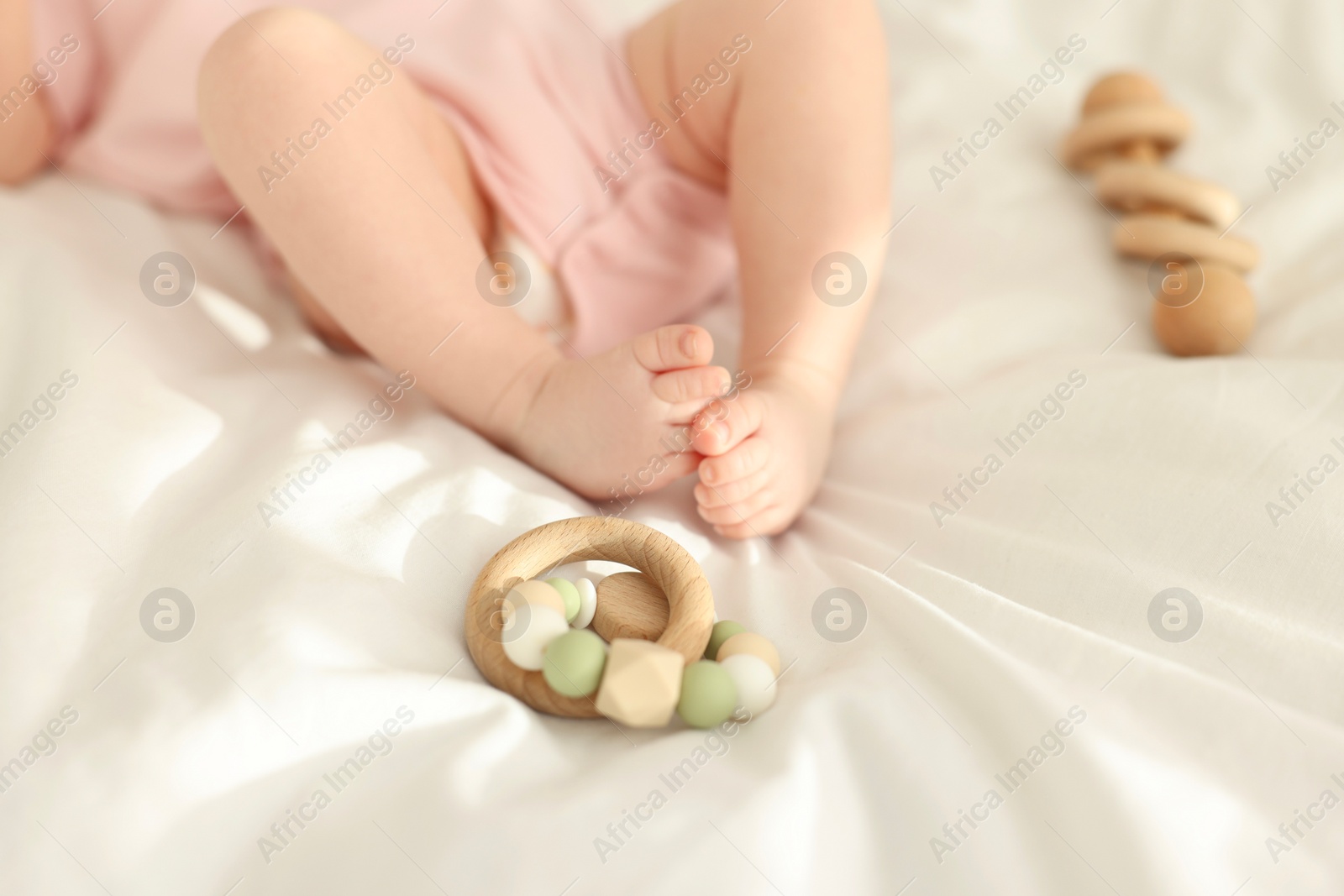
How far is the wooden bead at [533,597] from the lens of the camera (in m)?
0.55

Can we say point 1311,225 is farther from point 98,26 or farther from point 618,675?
point 98,26

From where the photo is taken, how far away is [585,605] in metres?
0.59

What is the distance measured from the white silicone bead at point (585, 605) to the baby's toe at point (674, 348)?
0.48 feet

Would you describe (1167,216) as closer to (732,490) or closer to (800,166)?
(800,166)

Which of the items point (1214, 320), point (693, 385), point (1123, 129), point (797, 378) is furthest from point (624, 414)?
point (1123, 129)

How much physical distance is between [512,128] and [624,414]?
0.33 metres

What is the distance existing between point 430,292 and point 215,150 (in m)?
0.19

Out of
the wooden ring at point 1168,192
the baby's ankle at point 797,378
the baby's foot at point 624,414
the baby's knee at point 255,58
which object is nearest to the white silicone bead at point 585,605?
the baby's foot at point 624,414

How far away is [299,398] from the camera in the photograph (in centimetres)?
73

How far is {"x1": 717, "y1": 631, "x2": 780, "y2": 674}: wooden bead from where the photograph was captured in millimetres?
561

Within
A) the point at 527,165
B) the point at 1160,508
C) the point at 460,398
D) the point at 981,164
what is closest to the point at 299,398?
the point at 460,398

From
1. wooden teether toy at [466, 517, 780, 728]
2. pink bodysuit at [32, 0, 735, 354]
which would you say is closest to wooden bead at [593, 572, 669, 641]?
wooden teether toy at [466, 517, 780, 728]

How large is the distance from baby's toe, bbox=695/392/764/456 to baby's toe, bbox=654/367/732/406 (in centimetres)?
1

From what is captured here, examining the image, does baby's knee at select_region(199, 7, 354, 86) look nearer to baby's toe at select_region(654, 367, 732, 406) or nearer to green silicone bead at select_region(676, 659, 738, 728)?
baby's toe at select_region(654, 367, 732, 406)
